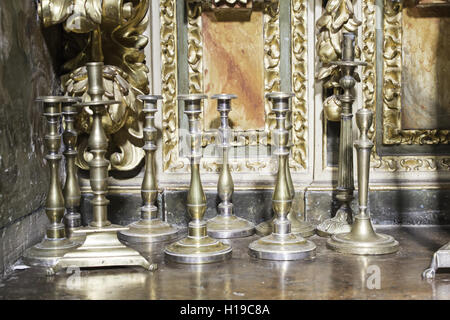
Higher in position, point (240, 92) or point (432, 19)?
point (432, 19)

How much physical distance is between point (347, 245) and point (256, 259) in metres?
0.24

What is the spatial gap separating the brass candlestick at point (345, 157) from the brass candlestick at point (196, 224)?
40 centimetres

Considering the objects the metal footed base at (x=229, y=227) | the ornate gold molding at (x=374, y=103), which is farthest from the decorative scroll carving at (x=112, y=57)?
the ornate gold molding at (x=374, y=103)

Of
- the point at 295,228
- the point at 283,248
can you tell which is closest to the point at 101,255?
the point at 283,248

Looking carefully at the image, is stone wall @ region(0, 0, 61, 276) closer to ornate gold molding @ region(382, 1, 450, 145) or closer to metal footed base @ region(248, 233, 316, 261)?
metal footed base @ region(248, 233, 316, 261)

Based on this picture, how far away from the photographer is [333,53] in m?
1.94

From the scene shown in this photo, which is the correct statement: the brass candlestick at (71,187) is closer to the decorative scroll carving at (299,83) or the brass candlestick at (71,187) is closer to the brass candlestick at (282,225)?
the brass candlestick at (282,225)

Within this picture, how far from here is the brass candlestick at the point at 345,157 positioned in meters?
1.86

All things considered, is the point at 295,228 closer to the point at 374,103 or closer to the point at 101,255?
the point at 374,103

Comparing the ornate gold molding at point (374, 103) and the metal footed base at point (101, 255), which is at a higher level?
the ornate gold molding at point (374, 103)

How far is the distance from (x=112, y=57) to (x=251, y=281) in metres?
0.91

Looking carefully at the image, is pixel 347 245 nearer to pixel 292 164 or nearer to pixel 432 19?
pixel 292 164

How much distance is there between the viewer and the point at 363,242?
1707 millimetres

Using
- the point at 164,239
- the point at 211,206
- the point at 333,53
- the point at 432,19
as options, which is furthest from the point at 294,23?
the point at 164,239
